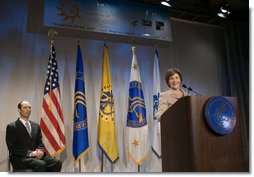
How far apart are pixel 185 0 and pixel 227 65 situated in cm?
145

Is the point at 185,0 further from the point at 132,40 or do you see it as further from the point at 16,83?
the point at 16,83

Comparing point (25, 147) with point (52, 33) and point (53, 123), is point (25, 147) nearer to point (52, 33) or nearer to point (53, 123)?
point (53, 123)

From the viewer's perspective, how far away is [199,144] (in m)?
1.56

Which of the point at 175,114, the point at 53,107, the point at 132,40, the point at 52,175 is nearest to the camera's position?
the point at 52,175

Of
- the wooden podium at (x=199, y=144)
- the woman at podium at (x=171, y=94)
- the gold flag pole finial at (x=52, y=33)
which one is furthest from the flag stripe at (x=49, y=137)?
the wooden podium at (x=199, y=144)

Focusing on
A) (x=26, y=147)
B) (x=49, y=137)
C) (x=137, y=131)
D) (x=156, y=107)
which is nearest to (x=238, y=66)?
(x=156, y=107)

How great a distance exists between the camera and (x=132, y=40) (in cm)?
512

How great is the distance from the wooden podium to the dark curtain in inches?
156

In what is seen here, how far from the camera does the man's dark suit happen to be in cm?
321

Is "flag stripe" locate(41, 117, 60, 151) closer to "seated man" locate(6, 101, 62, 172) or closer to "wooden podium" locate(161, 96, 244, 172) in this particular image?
"seated man" locate(6, 101, 62, 172)

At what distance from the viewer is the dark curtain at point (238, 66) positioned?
5.43 meters

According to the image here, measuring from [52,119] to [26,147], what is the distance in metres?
0.55

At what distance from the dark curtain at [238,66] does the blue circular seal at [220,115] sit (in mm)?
3977

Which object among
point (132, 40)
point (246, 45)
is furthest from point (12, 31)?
point (246, 45)
